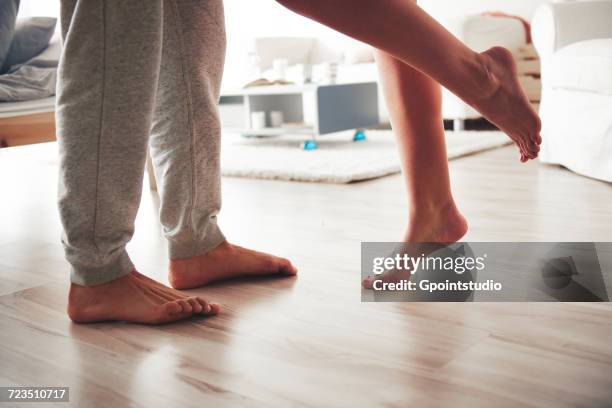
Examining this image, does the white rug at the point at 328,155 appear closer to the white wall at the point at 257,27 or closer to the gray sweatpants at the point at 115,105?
the gray sweatpants at the point at 115,105

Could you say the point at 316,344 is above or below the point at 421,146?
below

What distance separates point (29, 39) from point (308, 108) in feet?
6.60

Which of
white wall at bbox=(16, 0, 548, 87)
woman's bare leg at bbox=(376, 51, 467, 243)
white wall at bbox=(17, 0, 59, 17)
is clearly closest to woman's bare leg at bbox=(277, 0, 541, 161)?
woman's bare leg at bbox=(376, 51, 467, 243)

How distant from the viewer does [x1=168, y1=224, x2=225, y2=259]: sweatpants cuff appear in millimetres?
1249

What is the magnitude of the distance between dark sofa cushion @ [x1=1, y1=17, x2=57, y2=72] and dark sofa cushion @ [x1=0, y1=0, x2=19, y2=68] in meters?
0.10

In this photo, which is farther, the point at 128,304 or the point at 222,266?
the point at 222,266

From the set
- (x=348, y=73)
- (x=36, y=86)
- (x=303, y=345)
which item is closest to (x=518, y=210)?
(x=303, y=345)

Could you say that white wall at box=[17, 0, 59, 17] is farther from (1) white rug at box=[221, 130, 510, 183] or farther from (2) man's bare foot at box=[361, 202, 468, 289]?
(2) man's bare foot at box=[361, 202, 468, 289]

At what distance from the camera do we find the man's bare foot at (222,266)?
126 centimetres

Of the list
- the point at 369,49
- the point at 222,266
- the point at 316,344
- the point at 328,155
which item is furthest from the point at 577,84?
the point at 369,49

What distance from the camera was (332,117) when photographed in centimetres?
368

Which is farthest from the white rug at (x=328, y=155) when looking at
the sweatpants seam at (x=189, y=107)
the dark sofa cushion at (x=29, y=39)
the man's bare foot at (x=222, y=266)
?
the sweatpants seam at (x=189, y=107)

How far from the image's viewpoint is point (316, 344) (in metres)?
0.97

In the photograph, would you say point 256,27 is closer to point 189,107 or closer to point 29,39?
point 29,39
